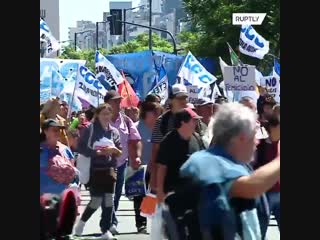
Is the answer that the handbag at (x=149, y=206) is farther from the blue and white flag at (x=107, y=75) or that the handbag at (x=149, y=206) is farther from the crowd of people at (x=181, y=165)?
the blue and white flag at (x=107, y=75)

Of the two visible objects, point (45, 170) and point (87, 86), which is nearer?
point (45, 170)

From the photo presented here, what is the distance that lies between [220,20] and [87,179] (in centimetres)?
3713

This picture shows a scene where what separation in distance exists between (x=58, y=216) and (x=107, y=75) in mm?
17443

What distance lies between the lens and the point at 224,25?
46906 millimetres

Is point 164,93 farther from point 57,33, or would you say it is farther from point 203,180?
point 57,33

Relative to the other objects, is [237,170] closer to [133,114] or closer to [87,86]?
Result: [133,114]

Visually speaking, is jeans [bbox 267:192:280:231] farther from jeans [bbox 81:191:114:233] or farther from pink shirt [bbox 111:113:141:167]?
pink shirt [bbox 111:113:141:167]

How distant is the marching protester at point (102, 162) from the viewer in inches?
423

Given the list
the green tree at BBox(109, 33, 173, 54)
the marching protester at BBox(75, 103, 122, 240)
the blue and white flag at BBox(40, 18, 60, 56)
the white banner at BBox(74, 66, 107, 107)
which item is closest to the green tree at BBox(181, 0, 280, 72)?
the white banner at BBox(74, 66, 107, 107)

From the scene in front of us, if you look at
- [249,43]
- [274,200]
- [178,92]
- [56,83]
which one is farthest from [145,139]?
[249,43]

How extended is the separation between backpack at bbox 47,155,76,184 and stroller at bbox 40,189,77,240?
558cm

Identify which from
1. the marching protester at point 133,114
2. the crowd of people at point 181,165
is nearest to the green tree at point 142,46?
the marching protester at point 133,114
